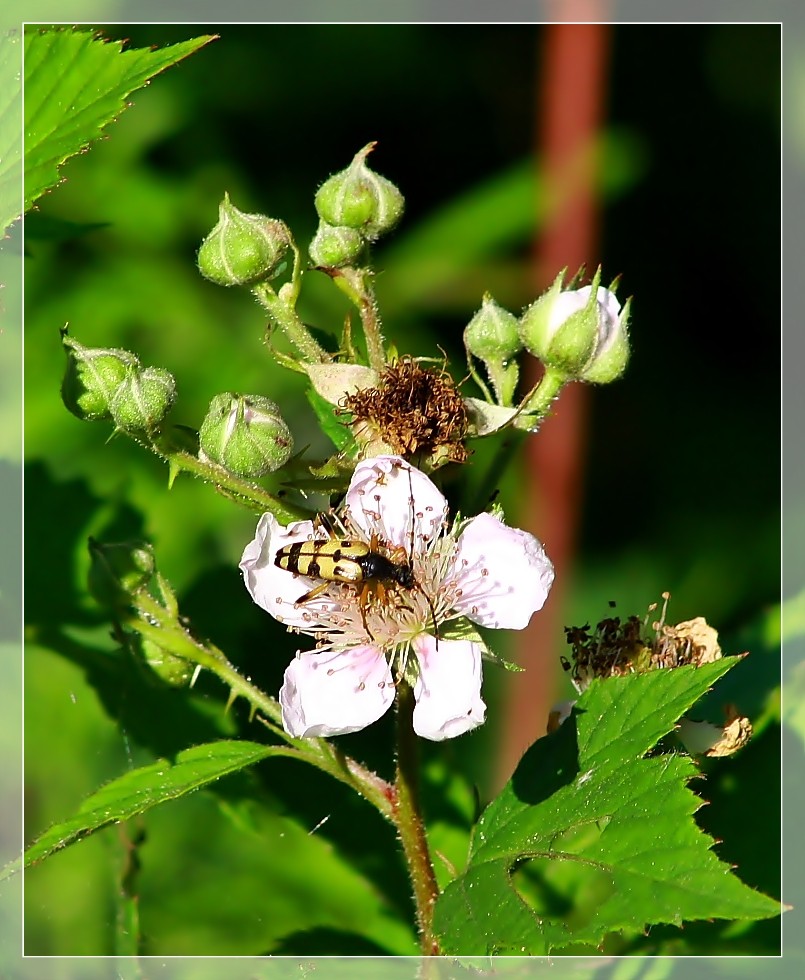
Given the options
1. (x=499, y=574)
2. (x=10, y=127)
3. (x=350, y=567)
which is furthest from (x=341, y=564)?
→ (x=10, y=127)

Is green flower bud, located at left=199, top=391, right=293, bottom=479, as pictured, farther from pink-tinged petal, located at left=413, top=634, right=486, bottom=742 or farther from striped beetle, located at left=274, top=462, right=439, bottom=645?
pink-tinged petal, located at left=413, top=634, right=486, bottom=742

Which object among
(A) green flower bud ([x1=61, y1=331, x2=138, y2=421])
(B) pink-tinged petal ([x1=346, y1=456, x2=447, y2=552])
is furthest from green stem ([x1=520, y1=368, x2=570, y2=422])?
(A) green flower bud ([x1=61, y1=331, x2=138, y2=421])

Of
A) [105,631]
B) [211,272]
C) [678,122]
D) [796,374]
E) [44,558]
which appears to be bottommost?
[105,631]

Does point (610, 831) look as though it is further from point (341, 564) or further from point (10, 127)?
point (10, 127)

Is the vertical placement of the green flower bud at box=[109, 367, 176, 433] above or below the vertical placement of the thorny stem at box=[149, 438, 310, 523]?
above

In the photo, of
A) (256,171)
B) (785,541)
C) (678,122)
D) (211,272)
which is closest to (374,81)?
(256,171)

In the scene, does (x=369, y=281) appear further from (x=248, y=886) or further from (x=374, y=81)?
(x=374, y=81)

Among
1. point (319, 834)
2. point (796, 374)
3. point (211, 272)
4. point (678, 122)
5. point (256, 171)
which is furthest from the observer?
point (678, 122)
